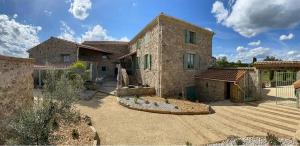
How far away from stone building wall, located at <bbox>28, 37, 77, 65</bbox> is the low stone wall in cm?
1116

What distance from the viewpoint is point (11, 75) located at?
7637 millimetres

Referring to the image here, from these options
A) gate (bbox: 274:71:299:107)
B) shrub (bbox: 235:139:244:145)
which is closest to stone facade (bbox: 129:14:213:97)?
gate (bbox: 274:71:299:107)

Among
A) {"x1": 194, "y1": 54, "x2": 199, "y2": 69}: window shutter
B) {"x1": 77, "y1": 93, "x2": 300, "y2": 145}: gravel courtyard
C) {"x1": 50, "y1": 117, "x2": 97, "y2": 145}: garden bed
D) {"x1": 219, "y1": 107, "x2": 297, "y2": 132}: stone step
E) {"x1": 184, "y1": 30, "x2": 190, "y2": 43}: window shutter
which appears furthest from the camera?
{"x1": 194, "y1": 54, "x2": 199, "y2": 69}: window shutter

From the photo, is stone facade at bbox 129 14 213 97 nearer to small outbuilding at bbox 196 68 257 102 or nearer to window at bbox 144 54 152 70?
window at bbox 144 54 152 70

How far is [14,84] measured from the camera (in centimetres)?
786

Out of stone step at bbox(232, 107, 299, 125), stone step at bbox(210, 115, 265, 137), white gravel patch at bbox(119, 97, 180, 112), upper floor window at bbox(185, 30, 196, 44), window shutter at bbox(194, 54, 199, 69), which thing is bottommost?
stone step at bbox(210, 115, 265, 137)

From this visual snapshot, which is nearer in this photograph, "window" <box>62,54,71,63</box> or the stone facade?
the stone facade

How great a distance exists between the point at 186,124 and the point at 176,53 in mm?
8859

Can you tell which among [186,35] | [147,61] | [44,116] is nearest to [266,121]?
[186,35]

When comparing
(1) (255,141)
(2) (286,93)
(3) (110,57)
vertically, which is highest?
(3) (110,57)

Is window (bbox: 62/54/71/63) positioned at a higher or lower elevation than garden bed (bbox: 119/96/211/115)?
higher

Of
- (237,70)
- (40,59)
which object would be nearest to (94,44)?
(40,59)

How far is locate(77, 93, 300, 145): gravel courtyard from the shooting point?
860 centimetres

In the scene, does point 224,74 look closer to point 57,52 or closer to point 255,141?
point 255,141
